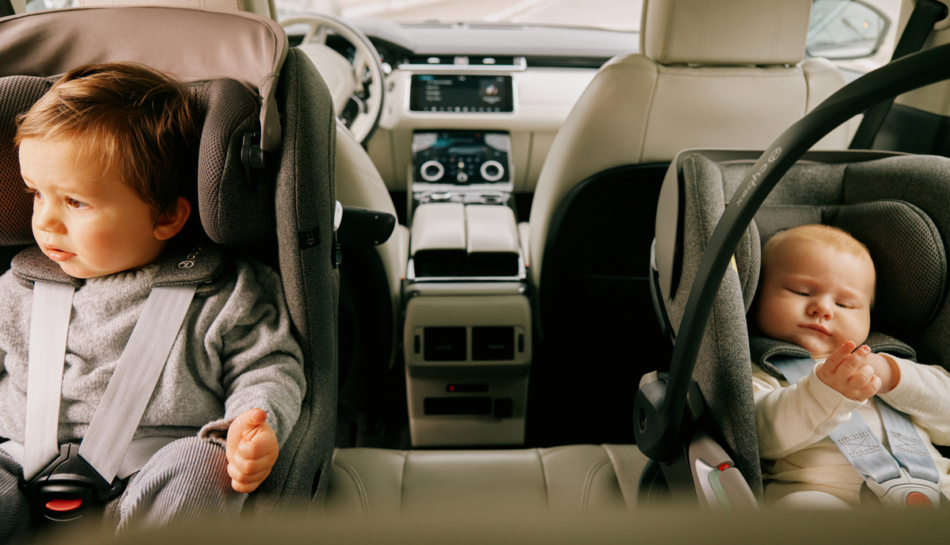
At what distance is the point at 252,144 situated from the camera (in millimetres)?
867

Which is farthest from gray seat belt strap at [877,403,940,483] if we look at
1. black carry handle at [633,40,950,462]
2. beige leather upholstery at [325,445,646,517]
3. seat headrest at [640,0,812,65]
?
seat headrest at [640,0,812,65]

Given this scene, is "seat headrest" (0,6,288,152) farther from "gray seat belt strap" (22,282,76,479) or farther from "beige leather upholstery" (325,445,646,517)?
"beige leather upholstery" (325,445,646,517)

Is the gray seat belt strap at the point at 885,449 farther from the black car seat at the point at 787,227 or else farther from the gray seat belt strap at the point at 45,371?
the gray seat belt strap at the point at 45,371

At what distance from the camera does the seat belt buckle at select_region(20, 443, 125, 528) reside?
2.73 ft

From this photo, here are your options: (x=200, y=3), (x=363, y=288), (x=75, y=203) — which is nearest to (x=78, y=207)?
(x=75, y=203)

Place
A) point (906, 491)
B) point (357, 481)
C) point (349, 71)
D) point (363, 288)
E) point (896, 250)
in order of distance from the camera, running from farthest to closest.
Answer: point (349, 71) → point (363, 288) → point (357, 481) → point (896, 250) → point (906, 491)

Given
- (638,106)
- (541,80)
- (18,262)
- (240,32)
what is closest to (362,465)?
(18,262)

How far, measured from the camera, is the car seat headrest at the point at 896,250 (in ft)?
3.44

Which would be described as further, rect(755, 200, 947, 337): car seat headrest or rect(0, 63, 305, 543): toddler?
rect(755, 200, 947, 337): car seat headrest

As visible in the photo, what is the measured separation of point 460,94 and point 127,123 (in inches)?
63.7

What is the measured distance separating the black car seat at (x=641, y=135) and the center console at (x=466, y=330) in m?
0.13

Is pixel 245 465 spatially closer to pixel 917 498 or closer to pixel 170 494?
pixel 170 494

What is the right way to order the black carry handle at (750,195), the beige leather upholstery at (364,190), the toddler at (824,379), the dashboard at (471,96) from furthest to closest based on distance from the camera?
1. the dashboard at (471,96)
2. the beige leather upholstery at (364,190)
3. the toddler at (824,379)
4. the black carry handle at (750,195)

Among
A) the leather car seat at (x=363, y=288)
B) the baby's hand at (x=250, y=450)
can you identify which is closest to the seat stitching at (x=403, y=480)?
the leather car seat at (x=363, y=288)
